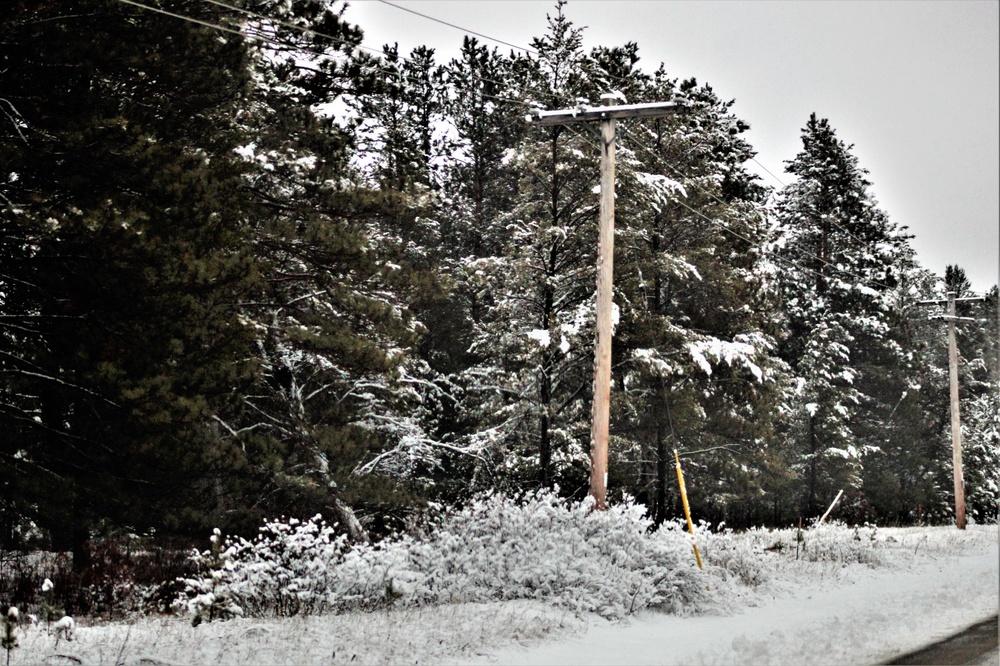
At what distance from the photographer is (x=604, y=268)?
547 inches

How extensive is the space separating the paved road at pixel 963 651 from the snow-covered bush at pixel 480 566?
2820 mm

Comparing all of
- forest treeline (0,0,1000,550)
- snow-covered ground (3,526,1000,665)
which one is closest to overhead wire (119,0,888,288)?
forest treeline (0,0,1000,550)

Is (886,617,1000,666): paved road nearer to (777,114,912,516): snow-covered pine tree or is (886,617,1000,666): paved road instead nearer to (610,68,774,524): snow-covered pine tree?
(610,68,774,524): snow-covered pine tree

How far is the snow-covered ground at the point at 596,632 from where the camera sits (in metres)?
7.25

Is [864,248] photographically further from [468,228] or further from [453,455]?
[453,455]

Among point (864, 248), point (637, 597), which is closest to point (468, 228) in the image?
point (864, 248)

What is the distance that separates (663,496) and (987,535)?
9.22 metres

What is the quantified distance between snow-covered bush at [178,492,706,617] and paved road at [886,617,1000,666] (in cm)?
282

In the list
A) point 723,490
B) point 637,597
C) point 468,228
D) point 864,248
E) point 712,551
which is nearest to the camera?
point 637,597

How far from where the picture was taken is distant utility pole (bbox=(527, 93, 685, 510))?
43.6 feet

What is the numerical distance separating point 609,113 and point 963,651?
8.75 meters

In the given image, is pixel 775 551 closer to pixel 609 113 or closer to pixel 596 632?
pixel 596 632

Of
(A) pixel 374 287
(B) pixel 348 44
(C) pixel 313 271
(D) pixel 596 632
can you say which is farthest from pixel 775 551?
(B) pixel 348 44

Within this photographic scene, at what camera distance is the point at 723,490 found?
120 ft
